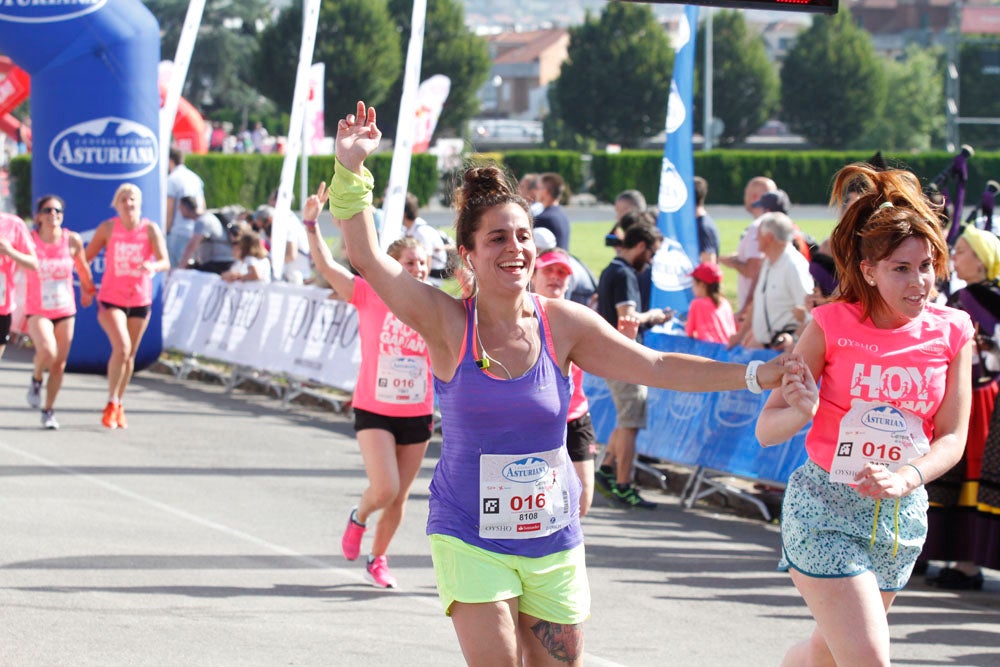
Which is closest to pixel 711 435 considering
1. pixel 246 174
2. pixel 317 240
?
pixel 317 240

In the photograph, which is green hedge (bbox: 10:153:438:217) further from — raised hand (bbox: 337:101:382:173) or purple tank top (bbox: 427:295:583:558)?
purple tank top (bbox: 427:295:583:558)

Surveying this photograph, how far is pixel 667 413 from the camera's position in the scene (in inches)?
424

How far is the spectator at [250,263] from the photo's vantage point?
15.6m

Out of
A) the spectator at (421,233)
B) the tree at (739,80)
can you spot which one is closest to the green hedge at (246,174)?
the tree at (739,80)

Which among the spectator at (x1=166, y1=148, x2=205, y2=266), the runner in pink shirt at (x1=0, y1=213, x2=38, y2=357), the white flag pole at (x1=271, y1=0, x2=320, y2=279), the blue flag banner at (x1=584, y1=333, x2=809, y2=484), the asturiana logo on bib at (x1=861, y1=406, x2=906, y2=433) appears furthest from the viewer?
the spectator at (x1=166, y1=148, x2=205, y2=266)

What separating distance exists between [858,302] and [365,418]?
3.41 m

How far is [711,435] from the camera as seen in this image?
1027 cm

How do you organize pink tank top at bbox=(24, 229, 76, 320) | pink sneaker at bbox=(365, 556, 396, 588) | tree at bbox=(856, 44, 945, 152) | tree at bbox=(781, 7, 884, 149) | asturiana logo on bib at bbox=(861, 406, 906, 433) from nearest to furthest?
asturiana logo on bib at bbox=(861, 406, 906, 433) → pink sneaker at bbox=(365, 556, 396, 588) → pink tank top at bbox=(24, 229, 76, 320) → tree at bbox=(781, 7, 884, 149) → tree at bbox=(856, 44, 945, 152)

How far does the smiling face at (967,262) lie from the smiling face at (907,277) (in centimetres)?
345

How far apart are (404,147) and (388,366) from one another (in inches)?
251

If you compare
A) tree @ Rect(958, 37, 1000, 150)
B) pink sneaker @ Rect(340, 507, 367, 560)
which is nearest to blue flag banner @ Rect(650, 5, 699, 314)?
pink sneaker @ Rect(340, 507, 367, 560)

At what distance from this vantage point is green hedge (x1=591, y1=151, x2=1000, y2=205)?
5631 centimetres

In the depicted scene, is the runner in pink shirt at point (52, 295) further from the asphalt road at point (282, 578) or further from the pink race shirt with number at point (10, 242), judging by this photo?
the asphalt road at point (282, 578)

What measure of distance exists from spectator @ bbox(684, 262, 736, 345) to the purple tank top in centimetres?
700
